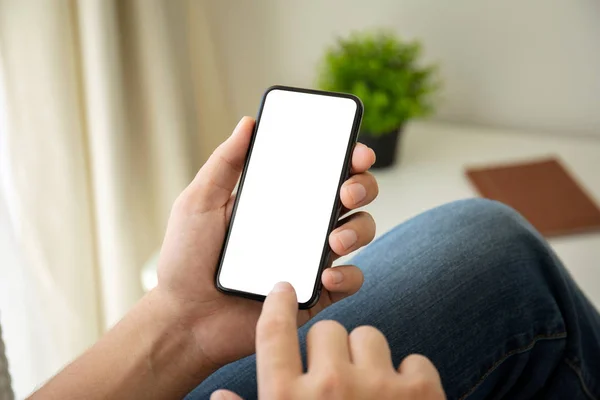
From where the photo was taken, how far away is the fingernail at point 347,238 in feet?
1.60

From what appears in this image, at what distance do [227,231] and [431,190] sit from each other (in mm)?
507

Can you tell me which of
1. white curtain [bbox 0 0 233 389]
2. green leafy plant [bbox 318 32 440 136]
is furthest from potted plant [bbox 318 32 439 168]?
white curtain [bbox 0 0 233 389]

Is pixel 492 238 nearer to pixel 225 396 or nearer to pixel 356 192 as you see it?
pixel 356 192

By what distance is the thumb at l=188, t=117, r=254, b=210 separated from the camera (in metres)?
0.53

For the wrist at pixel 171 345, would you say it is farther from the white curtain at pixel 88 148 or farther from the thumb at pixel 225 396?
the white curtain at pixel 88 148

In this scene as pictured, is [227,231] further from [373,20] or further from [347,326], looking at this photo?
[373,20]

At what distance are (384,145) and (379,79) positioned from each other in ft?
0.36

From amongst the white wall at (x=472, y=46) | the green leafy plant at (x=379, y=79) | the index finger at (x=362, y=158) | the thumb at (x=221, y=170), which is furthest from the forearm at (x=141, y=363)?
the white wall at (x=472, y=46)

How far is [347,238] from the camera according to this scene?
1.60 feet

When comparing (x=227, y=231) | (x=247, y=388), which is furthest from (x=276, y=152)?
(x=247, y=388)

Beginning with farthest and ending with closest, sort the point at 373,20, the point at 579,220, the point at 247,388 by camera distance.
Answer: the point at 373,20
the point at 579,220
the point at 247,388

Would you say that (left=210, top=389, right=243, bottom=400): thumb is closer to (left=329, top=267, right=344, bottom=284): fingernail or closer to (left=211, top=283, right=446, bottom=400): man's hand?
(left=211, top=283, right=446, bottom=400): man's hand

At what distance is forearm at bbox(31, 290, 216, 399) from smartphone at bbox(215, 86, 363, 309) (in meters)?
0.07

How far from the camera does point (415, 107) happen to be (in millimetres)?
949
